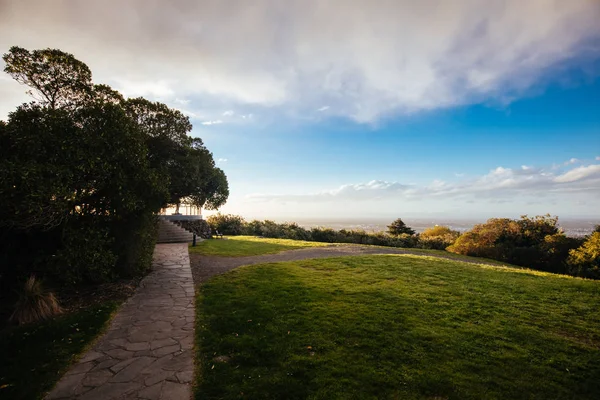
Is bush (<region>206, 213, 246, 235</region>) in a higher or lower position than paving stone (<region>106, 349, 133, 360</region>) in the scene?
higher

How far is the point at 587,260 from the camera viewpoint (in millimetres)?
12352

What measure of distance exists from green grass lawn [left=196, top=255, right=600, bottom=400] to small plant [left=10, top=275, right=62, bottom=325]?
3.01m

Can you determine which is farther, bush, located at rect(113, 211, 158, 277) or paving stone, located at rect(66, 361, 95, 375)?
bush, located at rect(113, 211, 158, 277)

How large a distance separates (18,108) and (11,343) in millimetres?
5226

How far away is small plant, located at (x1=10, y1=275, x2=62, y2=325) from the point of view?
17.3 feet

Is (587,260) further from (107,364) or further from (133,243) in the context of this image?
(133,243)

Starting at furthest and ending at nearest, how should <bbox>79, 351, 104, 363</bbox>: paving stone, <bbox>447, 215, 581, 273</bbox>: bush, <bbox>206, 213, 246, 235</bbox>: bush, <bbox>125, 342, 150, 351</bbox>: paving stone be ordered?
<bbox>206, 213, 246, 235</bbox>: bush, <bbox>447, 215, 581, 273</bbox>: bush, <bbox>125, 342, 150, 351</bbox>: paving stone, <bbox>79, 351, 104, 363</bbox>: paving stone

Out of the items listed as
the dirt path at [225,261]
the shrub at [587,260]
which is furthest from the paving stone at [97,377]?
the shrub at [587,260]

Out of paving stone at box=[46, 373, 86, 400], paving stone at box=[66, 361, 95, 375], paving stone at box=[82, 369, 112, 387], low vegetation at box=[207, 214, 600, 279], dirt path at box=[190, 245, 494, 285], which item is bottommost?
paving stone at box=[46, 373, 86, 400]

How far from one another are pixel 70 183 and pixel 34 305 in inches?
104

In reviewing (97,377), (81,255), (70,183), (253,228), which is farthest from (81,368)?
(253,228)

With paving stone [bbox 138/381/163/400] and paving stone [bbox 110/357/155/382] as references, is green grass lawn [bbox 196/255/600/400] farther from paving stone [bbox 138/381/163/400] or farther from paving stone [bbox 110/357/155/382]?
paving stone [bbox 110/357/155/382]

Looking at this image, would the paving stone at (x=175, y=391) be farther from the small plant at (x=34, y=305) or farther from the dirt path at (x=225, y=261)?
the dirt path at (x=225, y=261)

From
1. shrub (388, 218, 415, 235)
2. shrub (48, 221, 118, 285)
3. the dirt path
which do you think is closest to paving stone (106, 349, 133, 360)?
shrub (48, 221, 118, 285)
